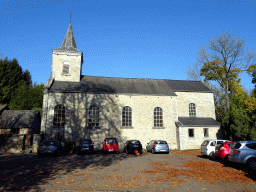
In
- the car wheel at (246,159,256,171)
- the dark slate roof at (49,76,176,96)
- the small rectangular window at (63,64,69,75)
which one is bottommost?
the car wheel at (246,159,256,171)

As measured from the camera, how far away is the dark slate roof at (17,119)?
26953mm

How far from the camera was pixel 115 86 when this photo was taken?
25688 millimetres

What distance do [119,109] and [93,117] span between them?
3571 millimetres

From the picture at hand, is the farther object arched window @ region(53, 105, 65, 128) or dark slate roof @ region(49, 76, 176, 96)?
dark slate roof @ region(49, 76, 176, 96)

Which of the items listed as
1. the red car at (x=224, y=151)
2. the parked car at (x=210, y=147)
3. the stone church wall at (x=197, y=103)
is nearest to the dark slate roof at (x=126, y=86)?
the stone church wall at (x=197, y=103)

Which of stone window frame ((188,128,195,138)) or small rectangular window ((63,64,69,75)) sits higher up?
small rectangular window ((63,64,69,75))

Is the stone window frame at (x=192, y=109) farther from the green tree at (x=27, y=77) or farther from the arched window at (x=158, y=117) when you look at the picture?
the green tree at (x=27, y=77)

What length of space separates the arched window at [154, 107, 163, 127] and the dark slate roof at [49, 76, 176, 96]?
7.84 feet

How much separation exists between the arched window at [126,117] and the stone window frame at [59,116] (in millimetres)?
7627

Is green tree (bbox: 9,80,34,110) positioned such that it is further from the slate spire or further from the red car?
the red car

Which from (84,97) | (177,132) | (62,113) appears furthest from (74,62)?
(177,132)

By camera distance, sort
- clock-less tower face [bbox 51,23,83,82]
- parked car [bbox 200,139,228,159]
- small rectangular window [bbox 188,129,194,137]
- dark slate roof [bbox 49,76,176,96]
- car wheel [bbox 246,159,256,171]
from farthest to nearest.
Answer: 1. clock-less tower face [bbox 51,23,83,82]
2. dark slate roof [bbox 49,76,176,96]
3. small rectangular window [bbox 188,129,194,137]
4. parked car [bbox 200,139,228,159]
5. car wheel [bbox 246,159,256,171]

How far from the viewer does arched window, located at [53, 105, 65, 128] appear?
72.1 ft

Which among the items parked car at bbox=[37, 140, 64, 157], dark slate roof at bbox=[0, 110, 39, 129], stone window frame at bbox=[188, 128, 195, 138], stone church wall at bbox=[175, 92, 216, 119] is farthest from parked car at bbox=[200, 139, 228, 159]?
dark slate roof at bbox=[0, 110, 39, 129]
